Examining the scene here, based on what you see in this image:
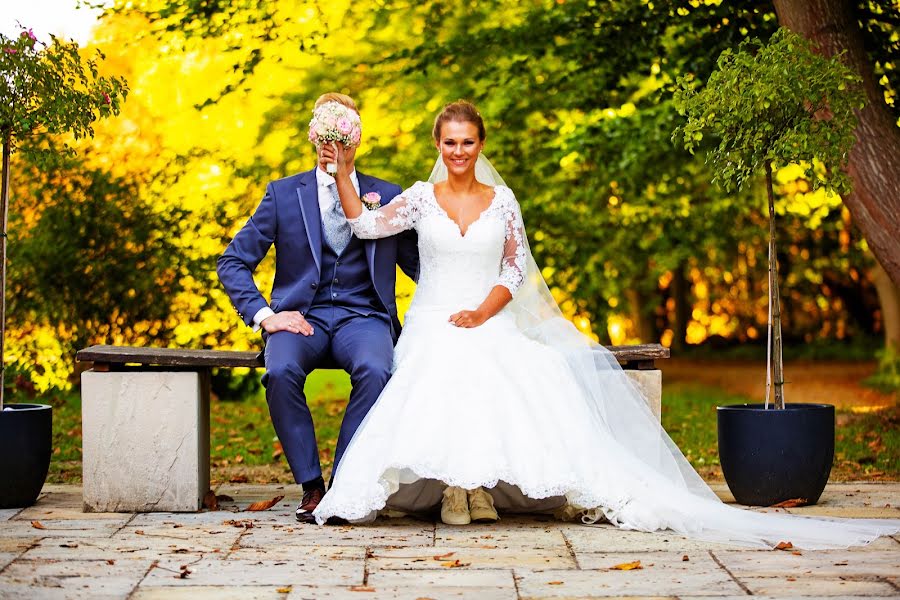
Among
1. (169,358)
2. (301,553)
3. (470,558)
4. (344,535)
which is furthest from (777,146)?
(169,358)

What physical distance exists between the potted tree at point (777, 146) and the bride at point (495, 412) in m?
0.42

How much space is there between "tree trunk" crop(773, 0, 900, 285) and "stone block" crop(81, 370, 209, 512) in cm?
391

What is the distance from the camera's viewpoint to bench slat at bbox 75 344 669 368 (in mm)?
5293

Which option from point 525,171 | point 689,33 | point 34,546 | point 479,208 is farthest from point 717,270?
point 34,546

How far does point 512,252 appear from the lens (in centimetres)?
546

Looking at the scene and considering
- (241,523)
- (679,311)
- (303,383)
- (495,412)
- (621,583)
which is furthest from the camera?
(679,311)

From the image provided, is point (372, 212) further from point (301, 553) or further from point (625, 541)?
point (625, 541)

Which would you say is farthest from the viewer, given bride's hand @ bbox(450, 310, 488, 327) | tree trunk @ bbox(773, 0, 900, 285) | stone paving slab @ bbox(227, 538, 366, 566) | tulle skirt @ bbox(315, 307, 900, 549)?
tree trunk @ bbox(773, 0, 900, 285)

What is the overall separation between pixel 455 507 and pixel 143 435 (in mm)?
1459

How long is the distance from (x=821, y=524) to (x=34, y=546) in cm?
299

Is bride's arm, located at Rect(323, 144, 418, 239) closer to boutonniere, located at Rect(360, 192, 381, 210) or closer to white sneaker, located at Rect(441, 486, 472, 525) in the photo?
boutonniere, located at Rect(360, 192, 381, 210)

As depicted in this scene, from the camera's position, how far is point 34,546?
4398mm

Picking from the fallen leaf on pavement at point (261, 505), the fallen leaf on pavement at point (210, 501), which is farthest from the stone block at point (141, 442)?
the fallen leaf on pavement at point (261, 505)

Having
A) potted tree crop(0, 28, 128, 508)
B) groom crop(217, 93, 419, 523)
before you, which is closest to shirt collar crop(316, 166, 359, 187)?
groom crop(217, 93, 419, 523)
